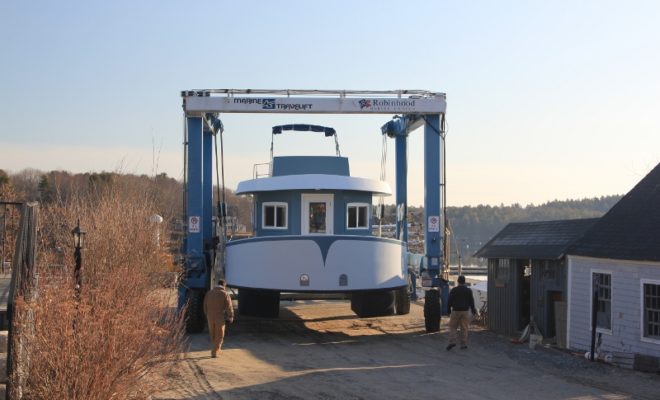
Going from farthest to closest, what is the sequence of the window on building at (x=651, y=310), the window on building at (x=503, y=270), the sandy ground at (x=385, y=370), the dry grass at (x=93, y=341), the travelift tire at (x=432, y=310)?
the window on building at (x=503, y=270) < the travelift tire at (x=432, y=310) < the window on building at (x=651, y=310) < the sandy ground at (x=385, y=370) < the dry grass at (x=93, y=341)

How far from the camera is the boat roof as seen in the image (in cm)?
1967

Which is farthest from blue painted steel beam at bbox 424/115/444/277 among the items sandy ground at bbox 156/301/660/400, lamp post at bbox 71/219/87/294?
lamp post at bbox 71/219/87/294

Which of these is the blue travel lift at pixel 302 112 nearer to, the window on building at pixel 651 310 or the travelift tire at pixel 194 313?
the travelift tire at pixel 194 313

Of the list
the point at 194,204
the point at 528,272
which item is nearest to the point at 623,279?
the point at 528,272

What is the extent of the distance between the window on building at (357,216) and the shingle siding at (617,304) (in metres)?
5.65

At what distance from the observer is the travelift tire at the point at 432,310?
64.4ft

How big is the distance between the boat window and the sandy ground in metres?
2.77

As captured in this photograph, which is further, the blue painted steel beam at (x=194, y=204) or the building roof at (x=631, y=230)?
the blue painted steel beam at (x=194, y=204)

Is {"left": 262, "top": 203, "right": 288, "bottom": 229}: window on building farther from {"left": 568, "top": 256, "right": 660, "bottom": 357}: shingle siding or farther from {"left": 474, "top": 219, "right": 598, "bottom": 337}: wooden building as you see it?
{"left": 568, "top": 256, "right": 660, "bottom": 357}: shingle siding

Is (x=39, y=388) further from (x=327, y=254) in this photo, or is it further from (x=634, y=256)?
(x=634, y=256)

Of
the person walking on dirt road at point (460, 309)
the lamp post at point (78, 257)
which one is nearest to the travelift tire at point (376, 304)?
the person walking on dirt road at point (460, 309)

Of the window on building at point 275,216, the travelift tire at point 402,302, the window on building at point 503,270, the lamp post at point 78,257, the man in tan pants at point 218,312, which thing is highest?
the window on building at point 275,216

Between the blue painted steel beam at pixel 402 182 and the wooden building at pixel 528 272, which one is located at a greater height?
the blue painted steel beam at pixel 402 182

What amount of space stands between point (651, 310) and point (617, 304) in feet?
2.83
